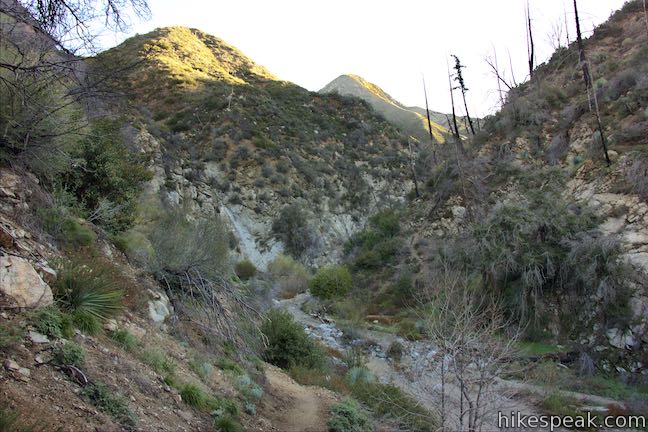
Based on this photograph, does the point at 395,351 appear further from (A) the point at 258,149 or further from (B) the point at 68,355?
(A) the point at 258,149

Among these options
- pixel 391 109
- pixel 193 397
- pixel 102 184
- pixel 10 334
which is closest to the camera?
pixel 10 334

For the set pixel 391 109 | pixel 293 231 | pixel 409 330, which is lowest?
pixel 409 330

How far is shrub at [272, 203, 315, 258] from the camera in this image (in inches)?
1258

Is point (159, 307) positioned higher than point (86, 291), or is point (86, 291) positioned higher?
point (86, 291)

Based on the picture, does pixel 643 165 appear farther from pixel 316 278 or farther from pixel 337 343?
pixel 316 278

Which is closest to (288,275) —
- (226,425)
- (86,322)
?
(226,425)

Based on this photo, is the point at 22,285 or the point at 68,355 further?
the point at 22,285

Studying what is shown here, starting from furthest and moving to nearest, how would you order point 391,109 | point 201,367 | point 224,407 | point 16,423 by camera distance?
point 391,109
point 201,367
point 224,407
point 16,423

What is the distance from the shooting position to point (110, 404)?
520cm

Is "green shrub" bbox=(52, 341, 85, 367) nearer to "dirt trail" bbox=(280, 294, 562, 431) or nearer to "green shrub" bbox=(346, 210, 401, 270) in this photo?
"dirt trail" bbox=(280, 294, 562, 431)

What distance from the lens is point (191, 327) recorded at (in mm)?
9781

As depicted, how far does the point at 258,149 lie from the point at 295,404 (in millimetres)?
28178

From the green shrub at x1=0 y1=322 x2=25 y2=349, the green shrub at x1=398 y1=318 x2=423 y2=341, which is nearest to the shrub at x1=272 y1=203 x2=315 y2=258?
the green shrub at x1=398 y1=318 x2=423 y2=341

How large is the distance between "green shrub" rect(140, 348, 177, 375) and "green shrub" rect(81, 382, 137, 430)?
62.5 inches
